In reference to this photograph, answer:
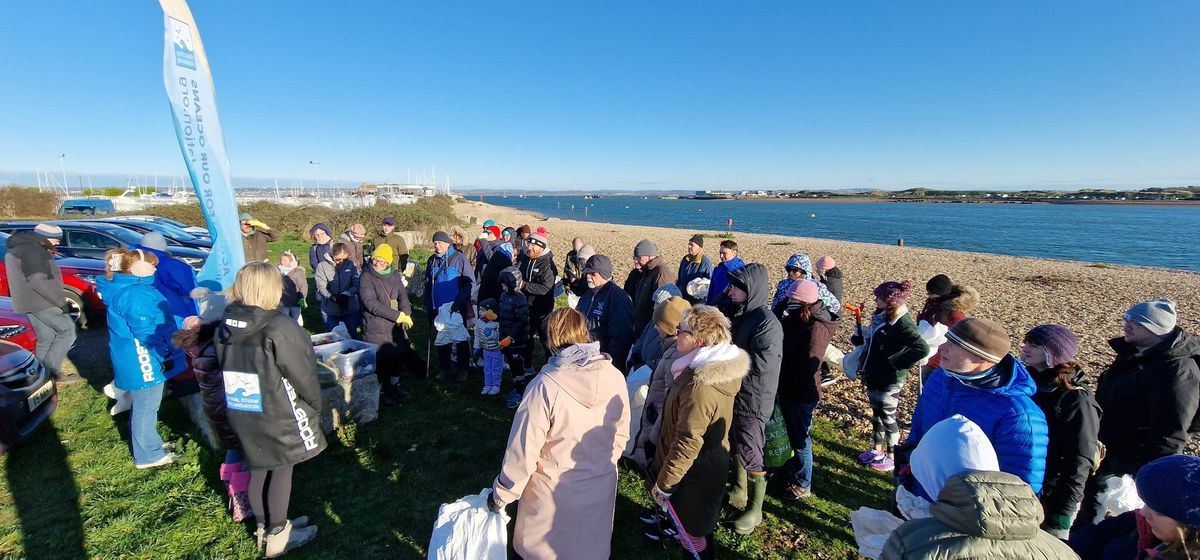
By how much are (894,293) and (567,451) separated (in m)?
3.12

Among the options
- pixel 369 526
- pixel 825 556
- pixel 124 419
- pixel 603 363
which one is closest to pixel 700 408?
pixel 603 363

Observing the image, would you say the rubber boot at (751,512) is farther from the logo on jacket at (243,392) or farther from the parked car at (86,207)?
the parked car at (86,207)

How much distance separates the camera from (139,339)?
3.74m

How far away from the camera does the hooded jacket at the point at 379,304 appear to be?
515 centimetres

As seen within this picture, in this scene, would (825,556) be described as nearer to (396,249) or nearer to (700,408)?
(700,408)

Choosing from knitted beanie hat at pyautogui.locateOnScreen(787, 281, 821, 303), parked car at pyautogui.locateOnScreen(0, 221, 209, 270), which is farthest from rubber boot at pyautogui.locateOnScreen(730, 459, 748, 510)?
parked car at pyautogui.locateOnScreen(0, 221, 209, 270)

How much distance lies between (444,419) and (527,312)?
1.44 m

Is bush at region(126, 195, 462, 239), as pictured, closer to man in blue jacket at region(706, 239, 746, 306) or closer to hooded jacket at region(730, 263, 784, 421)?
man in blue jacket at region(706, 239, 746, 306)

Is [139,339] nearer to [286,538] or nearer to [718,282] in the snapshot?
[286,538]

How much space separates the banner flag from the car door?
25.2 ft

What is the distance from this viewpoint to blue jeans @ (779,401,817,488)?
3764mm

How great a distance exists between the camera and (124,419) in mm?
4652

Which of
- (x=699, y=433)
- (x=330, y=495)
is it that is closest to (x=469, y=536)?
(x=699, y=433)

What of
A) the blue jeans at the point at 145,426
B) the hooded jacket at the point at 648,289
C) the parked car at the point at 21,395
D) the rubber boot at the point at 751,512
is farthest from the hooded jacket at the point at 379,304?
the rubber boot at the point at 751,512
